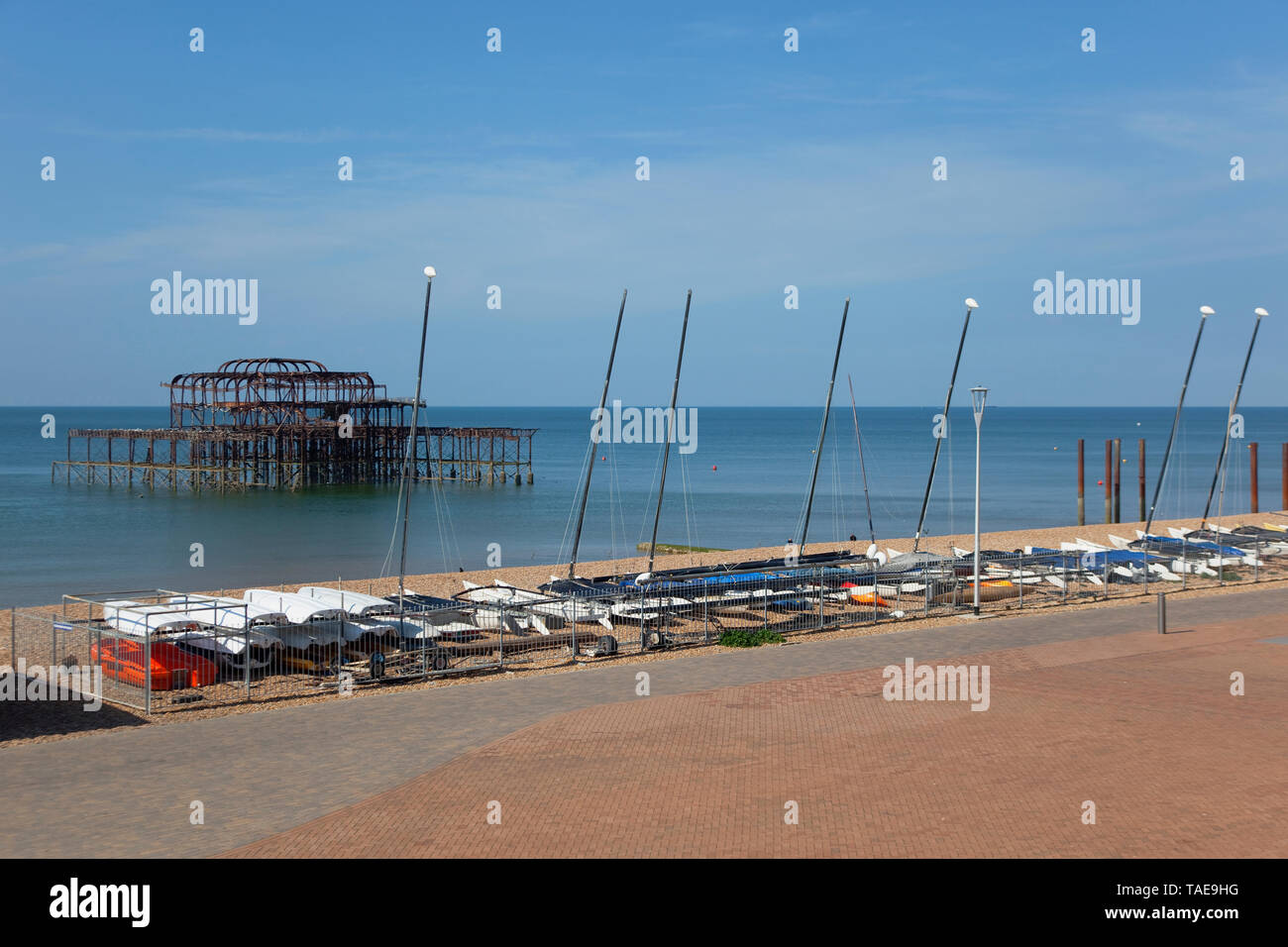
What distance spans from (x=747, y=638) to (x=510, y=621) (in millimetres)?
5176

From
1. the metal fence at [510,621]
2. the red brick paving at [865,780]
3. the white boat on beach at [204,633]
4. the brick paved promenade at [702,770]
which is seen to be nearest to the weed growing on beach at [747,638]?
the metal fence at [510,621]

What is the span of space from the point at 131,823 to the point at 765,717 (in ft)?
29.3

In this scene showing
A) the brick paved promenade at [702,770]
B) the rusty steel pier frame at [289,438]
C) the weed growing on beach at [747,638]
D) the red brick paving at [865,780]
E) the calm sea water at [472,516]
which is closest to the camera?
the red brick paving at [865,780]

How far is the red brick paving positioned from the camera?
12039 mm

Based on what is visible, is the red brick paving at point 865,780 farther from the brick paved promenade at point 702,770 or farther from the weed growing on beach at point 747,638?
the weed growing on beach at point 747,638

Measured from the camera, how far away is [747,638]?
25.3 m

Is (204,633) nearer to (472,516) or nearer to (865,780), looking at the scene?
(865,780)

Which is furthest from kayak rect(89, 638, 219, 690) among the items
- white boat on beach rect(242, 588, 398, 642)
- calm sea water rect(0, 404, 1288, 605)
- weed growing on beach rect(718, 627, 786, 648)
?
calm sea water rect(0, 404, 1288, 605)

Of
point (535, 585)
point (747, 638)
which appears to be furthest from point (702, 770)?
point (535, 585)

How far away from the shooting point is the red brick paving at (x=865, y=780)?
39.5ft

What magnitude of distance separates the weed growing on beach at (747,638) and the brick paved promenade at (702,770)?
9.74ft

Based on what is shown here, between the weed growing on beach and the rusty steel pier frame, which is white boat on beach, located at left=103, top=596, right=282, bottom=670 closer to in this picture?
the weed growing on beach
